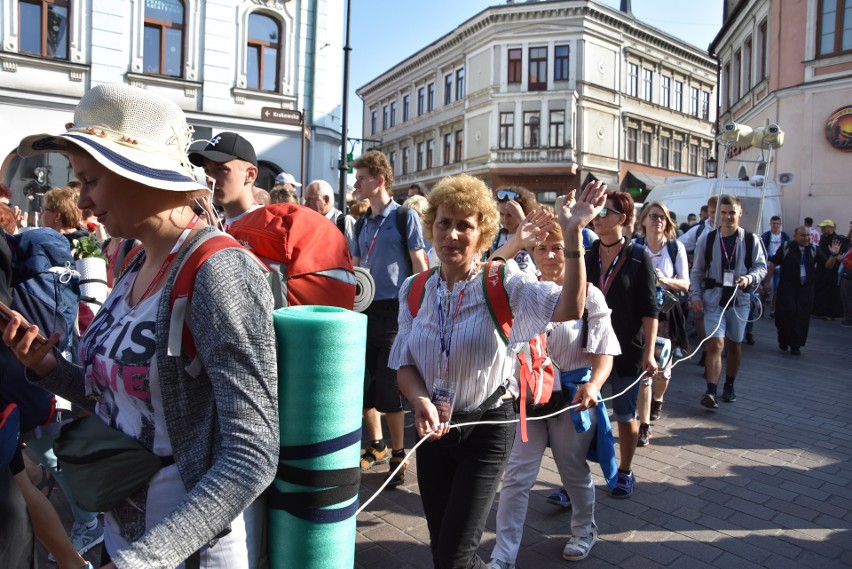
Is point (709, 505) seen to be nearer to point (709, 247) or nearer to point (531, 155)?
point (709, 247)

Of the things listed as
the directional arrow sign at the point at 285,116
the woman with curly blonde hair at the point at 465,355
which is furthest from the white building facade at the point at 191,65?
the woman with curly blonde hair at the point at 465,355

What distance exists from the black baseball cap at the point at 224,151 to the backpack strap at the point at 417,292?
93cm

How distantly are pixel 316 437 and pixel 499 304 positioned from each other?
1.29 meters

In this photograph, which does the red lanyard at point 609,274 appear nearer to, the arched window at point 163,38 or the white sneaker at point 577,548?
the white sneaker at point 577,548

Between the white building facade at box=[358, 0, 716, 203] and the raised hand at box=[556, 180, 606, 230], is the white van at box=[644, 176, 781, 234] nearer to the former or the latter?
the raised hand at box=[556, 180, 606, 230]

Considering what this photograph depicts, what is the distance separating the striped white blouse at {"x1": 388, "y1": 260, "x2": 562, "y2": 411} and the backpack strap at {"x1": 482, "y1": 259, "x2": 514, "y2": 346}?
0.02 meters

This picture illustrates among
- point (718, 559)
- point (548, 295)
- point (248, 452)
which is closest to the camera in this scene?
point (248, 452)

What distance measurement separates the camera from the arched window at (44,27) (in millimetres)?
14742

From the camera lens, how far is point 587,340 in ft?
11.7

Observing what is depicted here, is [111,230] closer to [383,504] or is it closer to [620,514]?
[383,504]

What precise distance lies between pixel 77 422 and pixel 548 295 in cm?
169

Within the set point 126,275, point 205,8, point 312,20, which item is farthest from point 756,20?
point 126,275

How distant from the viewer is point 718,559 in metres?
3.60

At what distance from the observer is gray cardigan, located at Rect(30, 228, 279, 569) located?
53.7 inches
